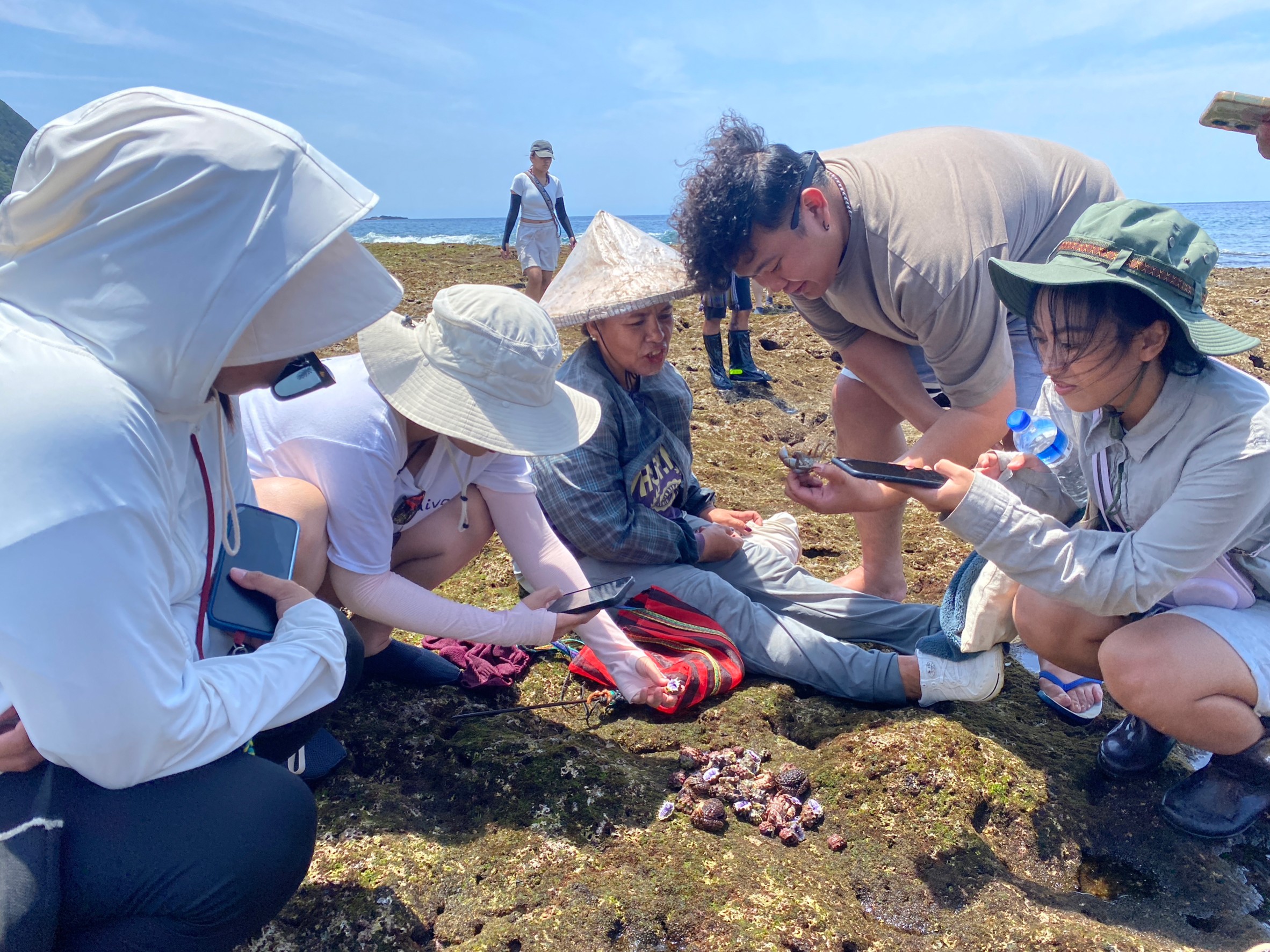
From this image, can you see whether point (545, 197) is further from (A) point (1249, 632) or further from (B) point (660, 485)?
(A) point (1249, 632)

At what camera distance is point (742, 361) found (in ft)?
21.5

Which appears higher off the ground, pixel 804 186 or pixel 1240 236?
pixel 804 186

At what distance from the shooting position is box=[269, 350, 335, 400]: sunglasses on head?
5.65ft

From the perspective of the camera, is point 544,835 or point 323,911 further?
point 544,835

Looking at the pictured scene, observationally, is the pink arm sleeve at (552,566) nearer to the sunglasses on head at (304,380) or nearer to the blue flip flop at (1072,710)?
the sunglasses on head at (304,380)

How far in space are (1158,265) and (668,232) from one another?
1.84m

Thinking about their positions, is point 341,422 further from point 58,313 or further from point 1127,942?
point 1127,942

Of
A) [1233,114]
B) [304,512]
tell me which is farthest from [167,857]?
[1233,114]

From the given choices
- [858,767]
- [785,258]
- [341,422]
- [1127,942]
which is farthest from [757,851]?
[785,258]

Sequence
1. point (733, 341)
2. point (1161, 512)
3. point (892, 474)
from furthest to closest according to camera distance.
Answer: point (733, 341) < point (892, 474) < point (1161, 512)

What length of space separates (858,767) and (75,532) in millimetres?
1836

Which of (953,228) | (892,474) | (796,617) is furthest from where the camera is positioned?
(796,617)

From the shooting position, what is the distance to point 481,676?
8.70ft

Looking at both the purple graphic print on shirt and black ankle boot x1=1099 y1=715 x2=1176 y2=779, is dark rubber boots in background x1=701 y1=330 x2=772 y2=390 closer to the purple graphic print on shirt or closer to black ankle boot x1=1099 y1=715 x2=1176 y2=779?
the purple graphic print on shirt
